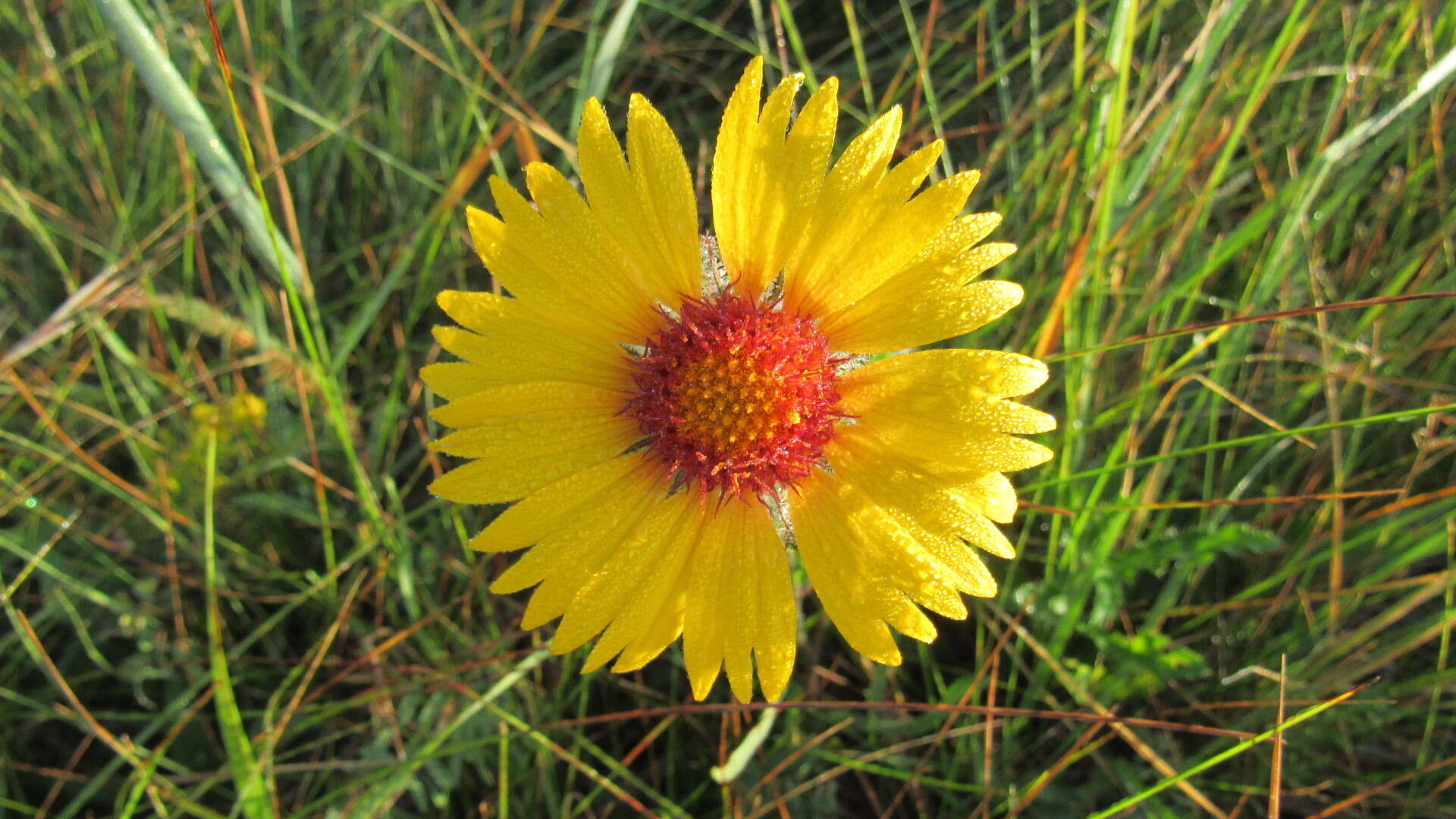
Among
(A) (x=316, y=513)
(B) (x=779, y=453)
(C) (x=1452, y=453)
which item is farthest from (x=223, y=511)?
(C) (x=1452, y=453)

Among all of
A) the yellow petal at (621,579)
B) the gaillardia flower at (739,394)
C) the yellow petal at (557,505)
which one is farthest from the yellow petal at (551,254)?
the yellow petal at (621,579)

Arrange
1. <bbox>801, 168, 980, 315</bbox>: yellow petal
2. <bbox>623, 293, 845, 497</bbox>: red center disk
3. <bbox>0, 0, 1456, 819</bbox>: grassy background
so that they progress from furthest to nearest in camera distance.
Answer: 1. <bbox>0, 0, 1456, 819</bbox>: grassy background
2. <bbox>623, 293, 845, 497</bbox>: red center disk
3. <bbox>801, 168, 980, 315</bbox>: yellow petal

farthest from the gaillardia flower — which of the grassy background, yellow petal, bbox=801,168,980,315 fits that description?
the grassy background

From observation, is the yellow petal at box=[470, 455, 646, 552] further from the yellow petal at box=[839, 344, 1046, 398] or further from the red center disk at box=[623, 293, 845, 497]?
the yellow petal at box=[839, 344, 1046, 398]

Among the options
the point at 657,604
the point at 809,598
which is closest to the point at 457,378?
the point at 657,604

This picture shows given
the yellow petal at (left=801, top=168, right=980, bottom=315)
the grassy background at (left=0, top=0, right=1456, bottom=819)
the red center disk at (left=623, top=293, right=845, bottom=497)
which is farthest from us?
the grassy background at (left=0, top=0, right=1456, bottom=819)

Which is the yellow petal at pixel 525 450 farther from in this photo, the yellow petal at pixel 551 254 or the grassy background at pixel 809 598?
the grassy background at pixel 809 598

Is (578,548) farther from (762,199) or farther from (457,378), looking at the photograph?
(762,199)

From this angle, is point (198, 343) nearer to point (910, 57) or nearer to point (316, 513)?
point (316, 513)
